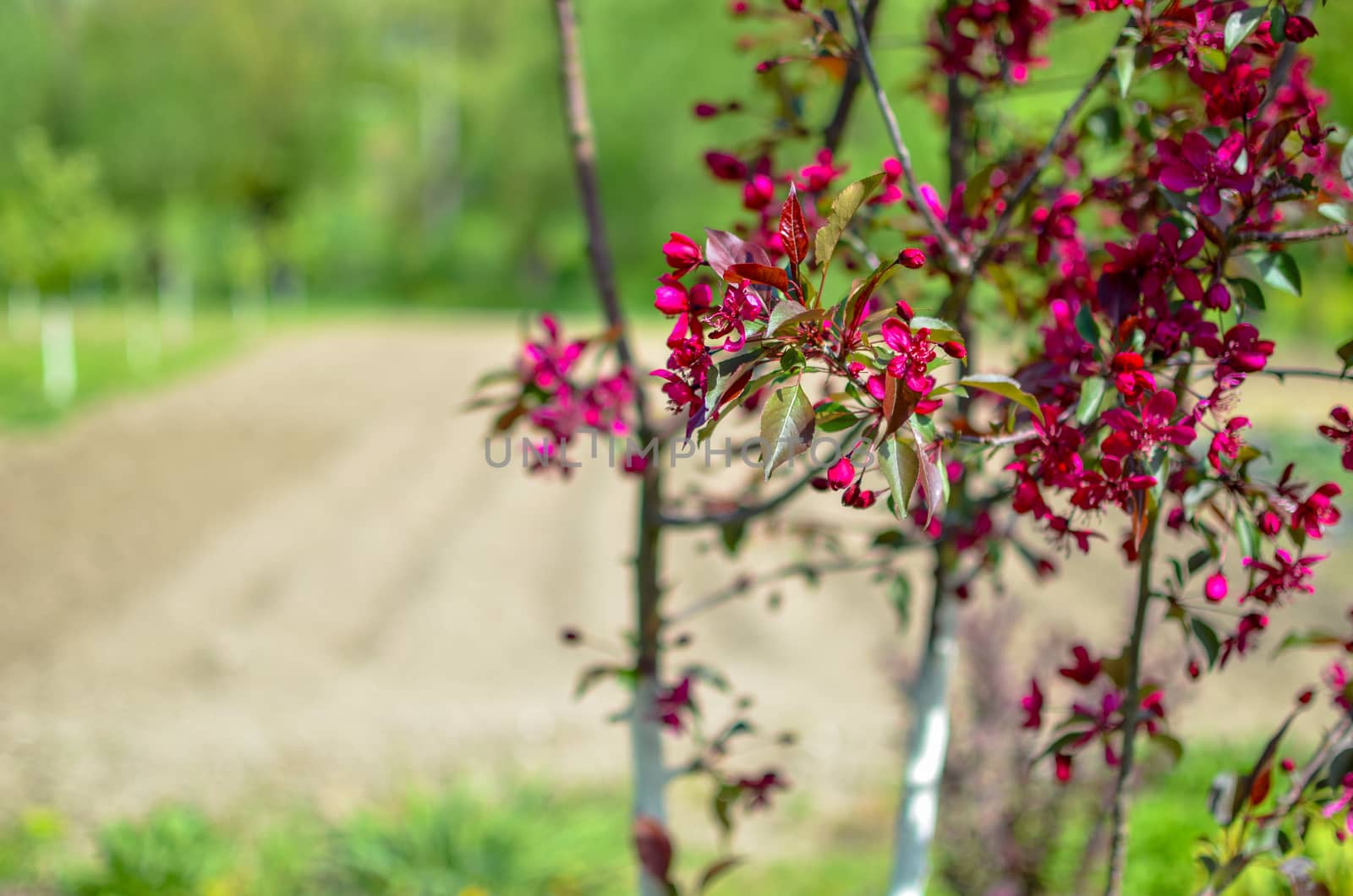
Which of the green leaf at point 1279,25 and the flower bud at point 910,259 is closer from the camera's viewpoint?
the flower bud at point 910,259

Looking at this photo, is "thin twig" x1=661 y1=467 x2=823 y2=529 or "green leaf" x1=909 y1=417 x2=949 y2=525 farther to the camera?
"thin twig" x1=661 y1=467 x2=823 y2=529

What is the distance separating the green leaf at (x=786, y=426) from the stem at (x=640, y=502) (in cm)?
76

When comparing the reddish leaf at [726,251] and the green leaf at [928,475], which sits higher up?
the reddish leaf at [726,251]

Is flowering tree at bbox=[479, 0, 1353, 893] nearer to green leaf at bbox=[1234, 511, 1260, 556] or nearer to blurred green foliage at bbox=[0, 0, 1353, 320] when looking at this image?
green leaf at bbox=[1234, 511, 1260, 556]

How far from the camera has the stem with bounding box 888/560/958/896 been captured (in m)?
1.64

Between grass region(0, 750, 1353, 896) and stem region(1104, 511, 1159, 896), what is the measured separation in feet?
5.13

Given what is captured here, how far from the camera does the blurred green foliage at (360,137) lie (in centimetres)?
2009

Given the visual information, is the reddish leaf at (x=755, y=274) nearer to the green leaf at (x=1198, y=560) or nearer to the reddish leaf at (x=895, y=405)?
the reddish leaf at (x=895, y=405)

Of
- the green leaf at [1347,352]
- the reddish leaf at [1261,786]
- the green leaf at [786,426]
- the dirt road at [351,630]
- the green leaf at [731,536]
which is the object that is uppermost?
the green leaf at [1347,352]

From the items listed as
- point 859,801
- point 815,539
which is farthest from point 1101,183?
point 859,801

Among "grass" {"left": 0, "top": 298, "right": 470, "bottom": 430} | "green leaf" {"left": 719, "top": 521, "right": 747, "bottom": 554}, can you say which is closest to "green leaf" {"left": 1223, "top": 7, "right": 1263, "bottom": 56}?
"green leaf" {"left": 719, "top": 521, "right": 747, "bottom": 554}

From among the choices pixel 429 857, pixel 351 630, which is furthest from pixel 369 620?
pixel 429 857

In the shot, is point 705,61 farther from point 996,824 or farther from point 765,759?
point 996,824

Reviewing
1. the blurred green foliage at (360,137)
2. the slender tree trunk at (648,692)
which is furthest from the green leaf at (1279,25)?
the blurred green foliage at (360,137)
